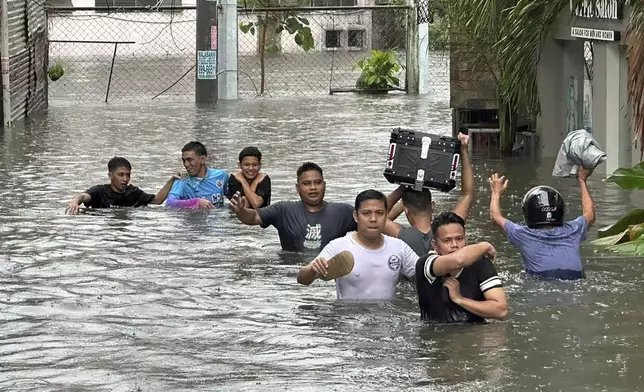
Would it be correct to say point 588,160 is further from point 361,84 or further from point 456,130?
point 361,84

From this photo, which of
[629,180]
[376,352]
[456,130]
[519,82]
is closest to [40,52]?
[456,130]

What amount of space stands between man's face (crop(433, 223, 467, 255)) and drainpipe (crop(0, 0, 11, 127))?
62.4ft

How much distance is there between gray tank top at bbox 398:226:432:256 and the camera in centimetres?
1141

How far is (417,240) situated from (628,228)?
9.48 ft

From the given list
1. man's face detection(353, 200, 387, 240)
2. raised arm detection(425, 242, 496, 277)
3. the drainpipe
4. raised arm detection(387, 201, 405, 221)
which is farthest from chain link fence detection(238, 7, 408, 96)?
raised arm detection(425, 242, 496, 277)

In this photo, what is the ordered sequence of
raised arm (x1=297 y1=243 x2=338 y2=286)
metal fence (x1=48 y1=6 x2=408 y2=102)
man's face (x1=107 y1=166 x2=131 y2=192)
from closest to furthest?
1. raised arm (x1=297 y1=243 x2=338 y2=286)
2. man's face (x1=107 y1=166 x2=131 y2=192)
3. metal fence (x1=48 y1=6 x2=408 y2=102)

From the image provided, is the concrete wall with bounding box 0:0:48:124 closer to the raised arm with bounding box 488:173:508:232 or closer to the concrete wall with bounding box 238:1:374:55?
the concrete wall with bounding box 238:1:374:55

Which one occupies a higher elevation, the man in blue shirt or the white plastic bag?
the white plastic bag

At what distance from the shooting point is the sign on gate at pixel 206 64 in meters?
33.9

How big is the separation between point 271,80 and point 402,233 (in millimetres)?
28317

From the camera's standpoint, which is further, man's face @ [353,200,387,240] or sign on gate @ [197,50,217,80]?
sign on gate @ [197,50,217,80]

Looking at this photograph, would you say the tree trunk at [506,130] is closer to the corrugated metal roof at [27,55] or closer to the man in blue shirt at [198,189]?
the man in blue shirt at [198,189]

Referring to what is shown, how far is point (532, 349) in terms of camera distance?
958 cm

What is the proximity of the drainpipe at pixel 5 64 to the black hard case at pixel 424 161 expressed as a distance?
16.7 m
